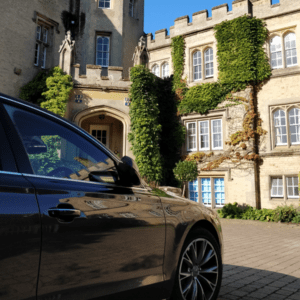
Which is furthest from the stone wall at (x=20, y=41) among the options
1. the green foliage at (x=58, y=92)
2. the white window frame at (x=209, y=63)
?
the white window frame at (x=209, y=63)

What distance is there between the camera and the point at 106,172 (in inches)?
86.1

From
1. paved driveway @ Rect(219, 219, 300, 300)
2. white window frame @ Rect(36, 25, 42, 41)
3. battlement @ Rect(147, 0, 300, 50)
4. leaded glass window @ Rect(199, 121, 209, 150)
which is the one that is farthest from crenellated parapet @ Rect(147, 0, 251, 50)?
paved driveway @ Rect(219, 219, 300, 300)

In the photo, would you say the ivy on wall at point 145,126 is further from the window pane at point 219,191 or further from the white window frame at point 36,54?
the white window frame at point 36,54

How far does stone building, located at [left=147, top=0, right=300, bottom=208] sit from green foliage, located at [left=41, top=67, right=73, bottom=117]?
22.1 ft

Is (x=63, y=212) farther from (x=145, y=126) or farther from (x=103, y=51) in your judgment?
(x=103, y=51)

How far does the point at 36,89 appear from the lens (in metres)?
14.8

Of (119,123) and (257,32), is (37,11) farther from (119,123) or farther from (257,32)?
(257,32)

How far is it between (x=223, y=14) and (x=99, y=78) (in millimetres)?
7692

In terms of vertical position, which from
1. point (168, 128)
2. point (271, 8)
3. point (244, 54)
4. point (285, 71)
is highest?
point (271, 8)

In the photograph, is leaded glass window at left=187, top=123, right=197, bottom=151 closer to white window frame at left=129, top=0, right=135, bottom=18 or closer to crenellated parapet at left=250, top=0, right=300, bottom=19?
crenellated parapet at left=250, top=0, right=300, bottom=19

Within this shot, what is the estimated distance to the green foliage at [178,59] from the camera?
58.0ft

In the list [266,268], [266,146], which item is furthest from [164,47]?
[266,268]

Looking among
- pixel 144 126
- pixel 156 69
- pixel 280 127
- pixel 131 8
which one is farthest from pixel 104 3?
pixel 280 127

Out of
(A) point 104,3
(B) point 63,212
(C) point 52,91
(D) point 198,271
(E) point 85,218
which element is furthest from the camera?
(A) point 104,3
